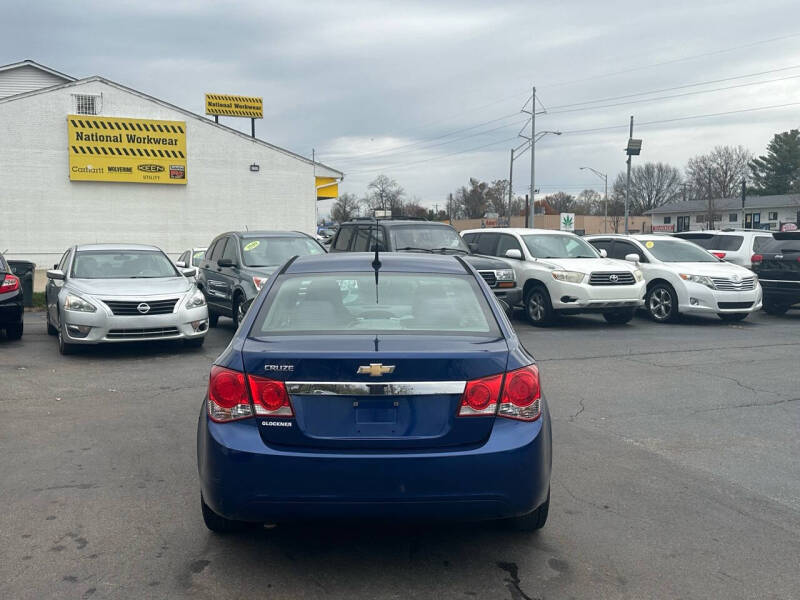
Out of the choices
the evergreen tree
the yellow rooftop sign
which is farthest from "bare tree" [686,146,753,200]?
the yellow rooftop sign

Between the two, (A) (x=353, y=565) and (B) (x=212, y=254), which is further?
(B) (x=212, y=254)

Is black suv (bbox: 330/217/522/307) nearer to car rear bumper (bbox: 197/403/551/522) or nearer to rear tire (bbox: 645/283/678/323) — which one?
rear tire (bbox: 645/283/678/323)

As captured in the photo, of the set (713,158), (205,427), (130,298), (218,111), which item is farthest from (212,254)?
(713,158)

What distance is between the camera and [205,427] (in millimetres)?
3820

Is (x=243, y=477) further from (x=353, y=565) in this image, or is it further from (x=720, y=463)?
(x=720, y=463)

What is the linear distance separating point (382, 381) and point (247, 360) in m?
0.67

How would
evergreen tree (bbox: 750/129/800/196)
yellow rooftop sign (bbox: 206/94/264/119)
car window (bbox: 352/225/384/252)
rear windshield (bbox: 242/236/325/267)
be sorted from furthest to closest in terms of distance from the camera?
1. evergreen tree (bbox: 750/129/800/196)
2. yellow rooftop sign (bbox: 206/94/264/119)
3. car window (bbox: 352/225/384/252)
4. rear windshield (bbox: 242/236/325/267)

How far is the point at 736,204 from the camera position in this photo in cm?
8556

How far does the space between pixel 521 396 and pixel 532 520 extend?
2.93 feet

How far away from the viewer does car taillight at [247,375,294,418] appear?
3592 millimetres

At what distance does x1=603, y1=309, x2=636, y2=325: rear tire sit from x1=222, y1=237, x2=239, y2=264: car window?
7.22 meters

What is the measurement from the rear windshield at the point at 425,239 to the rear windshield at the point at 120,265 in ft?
13.7

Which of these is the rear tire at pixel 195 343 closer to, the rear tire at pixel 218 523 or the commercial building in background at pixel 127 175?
the rear tire at pixel 218 523

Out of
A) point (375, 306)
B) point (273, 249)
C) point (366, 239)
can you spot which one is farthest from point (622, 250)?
point (375, 306)
